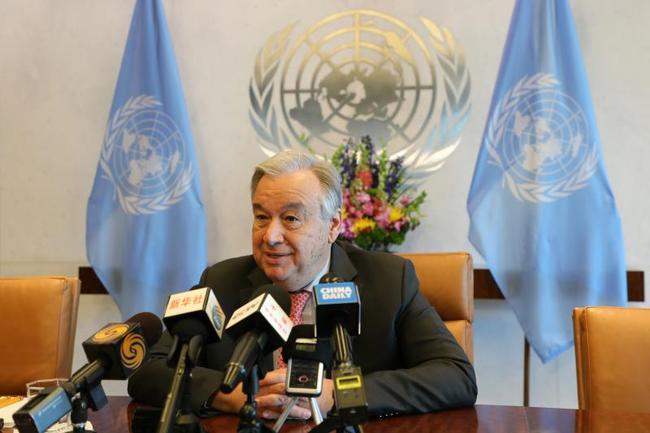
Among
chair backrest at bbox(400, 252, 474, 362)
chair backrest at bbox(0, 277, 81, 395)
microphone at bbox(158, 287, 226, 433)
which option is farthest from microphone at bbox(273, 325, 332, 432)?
chair backrest at bbox(400, 252, 474, 362)

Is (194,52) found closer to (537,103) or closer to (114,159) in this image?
(114,159)

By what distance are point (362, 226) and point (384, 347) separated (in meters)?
1.57

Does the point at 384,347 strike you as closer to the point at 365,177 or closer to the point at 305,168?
the point at 305,168

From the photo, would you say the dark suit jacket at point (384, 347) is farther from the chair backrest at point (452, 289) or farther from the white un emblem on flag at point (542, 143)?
the white un emblem on flag at point (542, 143)

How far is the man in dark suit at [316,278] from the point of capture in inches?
76.4

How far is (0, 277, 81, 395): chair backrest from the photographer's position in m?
2.16

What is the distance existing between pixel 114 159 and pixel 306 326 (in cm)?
322

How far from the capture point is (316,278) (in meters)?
2.17

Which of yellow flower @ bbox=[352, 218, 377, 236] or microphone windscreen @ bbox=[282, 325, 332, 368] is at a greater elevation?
microphone windscreen @ bbox=[282, 325, 332, 368]

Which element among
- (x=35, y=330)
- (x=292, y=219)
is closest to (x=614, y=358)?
(x=292, y=219)

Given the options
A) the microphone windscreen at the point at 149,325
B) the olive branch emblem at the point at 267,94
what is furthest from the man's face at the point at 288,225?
the olive branch emblem at the point at 267,94

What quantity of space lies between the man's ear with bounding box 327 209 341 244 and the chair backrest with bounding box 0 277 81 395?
812 millimetres

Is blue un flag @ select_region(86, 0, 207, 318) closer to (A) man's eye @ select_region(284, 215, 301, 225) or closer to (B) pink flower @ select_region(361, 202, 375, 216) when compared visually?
(B) pink flower @ select_region(361, 202, 375, 216)

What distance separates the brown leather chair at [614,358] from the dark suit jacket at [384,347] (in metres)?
0.29
